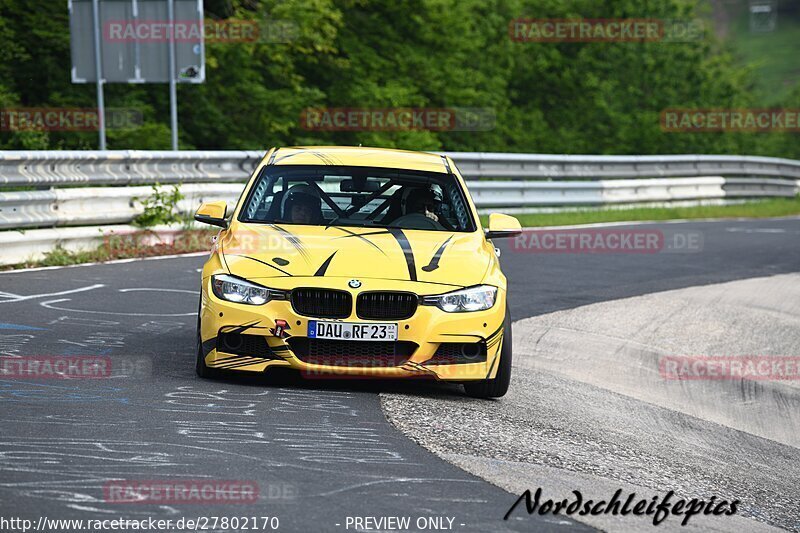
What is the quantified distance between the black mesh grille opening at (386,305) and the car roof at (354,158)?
6.06 feet

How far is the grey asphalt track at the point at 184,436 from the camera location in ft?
17.0

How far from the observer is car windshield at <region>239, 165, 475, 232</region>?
8.77 meters

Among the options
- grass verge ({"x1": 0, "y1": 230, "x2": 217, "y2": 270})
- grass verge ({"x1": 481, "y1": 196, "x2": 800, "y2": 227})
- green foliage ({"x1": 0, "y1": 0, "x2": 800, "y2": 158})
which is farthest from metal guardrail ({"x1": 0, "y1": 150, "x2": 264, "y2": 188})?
green foliage ({"x1": 0, "y1": 0, "x2": 800, "y2": 158})

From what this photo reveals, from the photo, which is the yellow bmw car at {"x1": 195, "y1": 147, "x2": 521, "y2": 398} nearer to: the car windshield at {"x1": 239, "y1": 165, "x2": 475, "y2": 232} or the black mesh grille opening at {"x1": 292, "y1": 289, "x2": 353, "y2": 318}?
the black mesh grille opening at {"x1": 292, "y1": 289, "x2": 353, "y2": 318}

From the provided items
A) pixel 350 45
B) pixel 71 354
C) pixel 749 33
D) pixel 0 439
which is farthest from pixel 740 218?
pixel 749 33

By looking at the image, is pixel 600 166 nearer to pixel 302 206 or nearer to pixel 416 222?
pixel 416 222

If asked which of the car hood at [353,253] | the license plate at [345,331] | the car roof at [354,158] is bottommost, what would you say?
the license plate at [345,331]

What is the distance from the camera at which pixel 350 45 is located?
38.6 meters

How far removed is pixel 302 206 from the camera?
8.80 m

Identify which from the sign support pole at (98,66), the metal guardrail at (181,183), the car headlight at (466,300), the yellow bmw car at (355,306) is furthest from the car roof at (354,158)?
the sign support pole at (98,66)

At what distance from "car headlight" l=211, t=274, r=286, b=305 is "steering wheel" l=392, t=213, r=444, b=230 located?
139 centimetres

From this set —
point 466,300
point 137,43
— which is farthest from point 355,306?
point 137,43

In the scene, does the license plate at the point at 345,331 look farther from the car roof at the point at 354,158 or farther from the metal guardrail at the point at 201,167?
the metal guardrail at the point at 201,167

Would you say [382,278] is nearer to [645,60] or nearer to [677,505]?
[677,505]
